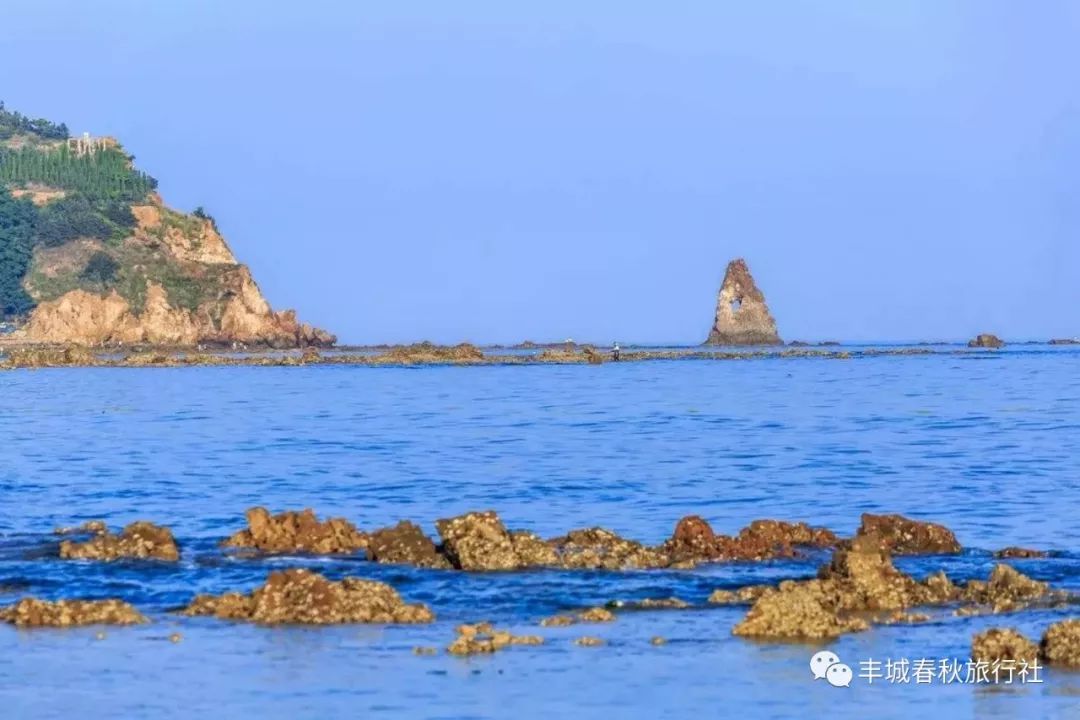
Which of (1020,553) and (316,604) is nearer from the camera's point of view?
(316,604)

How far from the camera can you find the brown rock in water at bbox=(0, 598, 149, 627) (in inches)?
886

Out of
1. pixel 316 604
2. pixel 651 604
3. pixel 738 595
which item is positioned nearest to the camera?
pixel 316 604

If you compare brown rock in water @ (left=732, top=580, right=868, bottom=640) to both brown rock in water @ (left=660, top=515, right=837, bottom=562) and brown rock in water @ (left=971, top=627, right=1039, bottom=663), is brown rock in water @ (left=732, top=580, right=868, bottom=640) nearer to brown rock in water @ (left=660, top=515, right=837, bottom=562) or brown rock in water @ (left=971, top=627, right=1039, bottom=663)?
brown rock in water @ (left=971, top=627, right=1039, bottom=663)

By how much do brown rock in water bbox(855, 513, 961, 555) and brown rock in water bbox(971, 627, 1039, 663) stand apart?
32.7 ft

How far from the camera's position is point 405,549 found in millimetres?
27922

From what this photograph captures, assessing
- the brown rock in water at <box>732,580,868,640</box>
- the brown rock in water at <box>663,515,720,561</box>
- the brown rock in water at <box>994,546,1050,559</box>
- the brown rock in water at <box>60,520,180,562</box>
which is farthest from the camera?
the brown rock in water at <box>60,520,180,562</box>

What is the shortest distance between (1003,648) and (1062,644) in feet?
2.42

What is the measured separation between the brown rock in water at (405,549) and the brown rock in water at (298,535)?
1180mm

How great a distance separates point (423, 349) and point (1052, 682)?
524 feet

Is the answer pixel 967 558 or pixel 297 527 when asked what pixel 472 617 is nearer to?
pixel 297 527

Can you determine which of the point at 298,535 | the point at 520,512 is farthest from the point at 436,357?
the point at 298,535

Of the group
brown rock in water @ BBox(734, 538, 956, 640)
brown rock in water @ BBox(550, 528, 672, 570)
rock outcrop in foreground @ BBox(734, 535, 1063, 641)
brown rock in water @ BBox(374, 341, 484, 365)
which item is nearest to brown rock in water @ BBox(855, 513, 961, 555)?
brown rock in water @ BBox(550, 528, 672, 570)

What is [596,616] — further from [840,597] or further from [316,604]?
[316,604]

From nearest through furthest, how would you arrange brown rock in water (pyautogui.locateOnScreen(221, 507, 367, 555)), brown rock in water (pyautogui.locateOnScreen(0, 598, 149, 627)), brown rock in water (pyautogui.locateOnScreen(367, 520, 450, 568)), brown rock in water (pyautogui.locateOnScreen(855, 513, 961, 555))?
1. brown rock in water (pyautogui.locateOnScreen(0, 598, 149, 627))
2. brown rock in water (pyautogui.locateOnScreen(367, 520, 450, 568))
3. brown rock in water (pyautogui.locateOnScreen(855, 513, 961, 555))
4. brown rock in water (pyautogui.locateOnScreen(221, 507, 367, 555))
